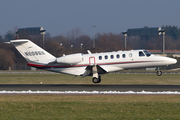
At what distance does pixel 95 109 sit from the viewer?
1311cm

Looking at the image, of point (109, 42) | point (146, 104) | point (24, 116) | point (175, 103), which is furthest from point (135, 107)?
point (109, 42)

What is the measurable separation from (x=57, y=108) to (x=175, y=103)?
6.00 meters

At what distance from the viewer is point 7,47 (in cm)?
8062

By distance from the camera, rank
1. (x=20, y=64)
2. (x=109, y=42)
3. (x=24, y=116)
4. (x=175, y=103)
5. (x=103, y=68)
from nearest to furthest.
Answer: (x=24, y=116) < (x=175, y=103) < (x=103, y=68) < (x=20, y=64) < (x=109, y=42)

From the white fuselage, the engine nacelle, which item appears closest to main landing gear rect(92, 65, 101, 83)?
the white fuselage

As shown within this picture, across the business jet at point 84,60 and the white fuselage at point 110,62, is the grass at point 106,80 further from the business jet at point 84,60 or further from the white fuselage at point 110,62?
the business jet at point 84,60

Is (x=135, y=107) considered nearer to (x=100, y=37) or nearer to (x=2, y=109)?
(x=2, y=109)

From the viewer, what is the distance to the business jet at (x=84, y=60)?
26734 mm

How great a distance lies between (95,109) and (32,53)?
1548 centimetres

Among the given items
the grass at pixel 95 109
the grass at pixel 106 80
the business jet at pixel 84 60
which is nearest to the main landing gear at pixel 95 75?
the business jet at pixel 84 60

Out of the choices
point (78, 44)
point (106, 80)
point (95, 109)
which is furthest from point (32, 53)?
point (78, 44)

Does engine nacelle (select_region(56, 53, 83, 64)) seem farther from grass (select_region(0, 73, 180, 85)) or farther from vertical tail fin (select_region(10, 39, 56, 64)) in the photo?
grass (select_region(0, 73, 180, 85))

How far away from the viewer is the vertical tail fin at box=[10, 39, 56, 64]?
26766 mm

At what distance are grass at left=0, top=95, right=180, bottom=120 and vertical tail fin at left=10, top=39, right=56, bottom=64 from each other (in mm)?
11555
